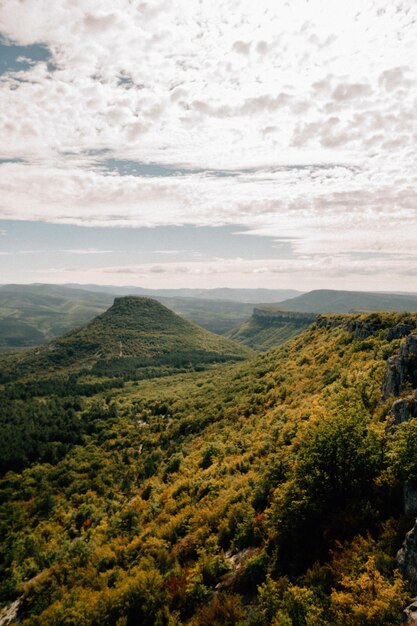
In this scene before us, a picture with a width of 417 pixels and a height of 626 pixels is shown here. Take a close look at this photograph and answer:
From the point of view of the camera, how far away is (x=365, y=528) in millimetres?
17203

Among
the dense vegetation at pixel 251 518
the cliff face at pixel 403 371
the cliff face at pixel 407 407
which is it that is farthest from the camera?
the cliff face at pixel 403 371

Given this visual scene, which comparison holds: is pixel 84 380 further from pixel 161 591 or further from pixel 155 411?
pixel 161 591

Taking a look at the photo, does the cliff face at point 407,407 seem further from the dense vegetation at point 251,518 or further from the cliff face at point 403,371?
the dense vegetation at point 251,518

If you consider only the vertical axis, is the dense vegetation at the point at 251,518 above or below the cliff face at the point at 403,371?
below

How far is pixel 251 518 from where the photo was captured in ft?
77.8

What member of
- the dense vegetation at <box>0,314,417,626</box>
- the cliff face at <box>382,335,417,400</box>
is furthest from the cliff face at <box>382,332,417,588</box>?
the dense vegetation at <box>0,314,417,626</box>

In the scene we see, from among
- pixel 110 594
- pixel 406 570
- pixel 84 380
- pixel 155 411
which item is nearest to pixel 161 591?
pixel 110 594

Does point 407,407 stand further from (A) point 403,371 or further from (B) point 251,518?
(B) point 251,518

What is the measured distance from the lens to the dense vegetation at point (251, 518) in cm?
1605

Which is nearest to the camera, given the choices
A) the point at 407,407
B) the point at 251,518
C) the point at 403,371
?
the point at 407,407

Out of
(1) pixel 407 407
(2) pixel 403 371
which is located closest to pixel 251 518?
(1) pixel 407 407

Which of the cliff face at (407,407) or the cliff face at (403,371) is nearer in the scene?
the cliff face at (407,407)

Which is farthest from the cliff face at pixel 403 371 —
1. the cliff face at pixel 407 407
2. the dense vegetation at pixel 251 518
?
the dense vegetation at pixel 251 518

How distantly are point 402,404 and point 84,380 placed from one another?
16104 cm
